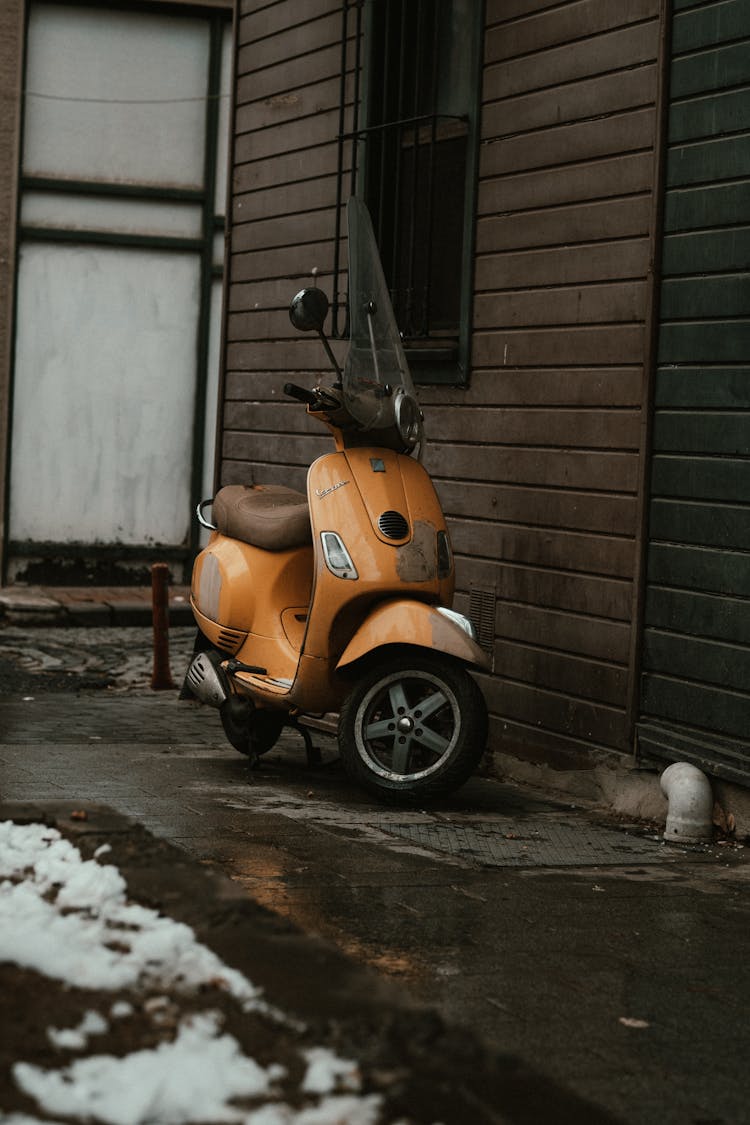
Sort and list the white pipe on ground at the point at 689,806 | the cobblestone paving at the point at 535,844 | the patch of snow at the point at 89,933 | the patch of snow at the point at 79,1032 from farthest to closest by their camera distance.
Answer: the white pipe on ground at the point at 689,806 → the cobblestone paving at the point at 535,844 → the patch of snow at the point at 89,933 → the patch of snow at the point at 79,1032

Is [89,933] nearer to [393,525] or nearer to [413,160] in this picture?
[393,525]

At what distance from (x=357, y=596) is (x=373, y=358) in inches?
43.3

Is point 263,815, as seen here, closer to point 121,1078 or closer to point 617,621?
point 617,621

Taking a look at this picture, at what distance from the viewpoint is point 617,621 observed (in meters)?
6.96

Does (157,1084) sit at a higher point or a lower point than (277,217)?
lower

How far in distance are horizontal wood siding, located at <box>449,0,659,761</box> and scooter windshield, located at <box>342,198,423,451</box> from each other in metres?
0.58

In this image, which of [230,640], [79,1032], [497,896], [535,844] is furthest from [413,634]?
[79,1032]

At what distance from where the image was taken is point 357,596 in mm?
6891

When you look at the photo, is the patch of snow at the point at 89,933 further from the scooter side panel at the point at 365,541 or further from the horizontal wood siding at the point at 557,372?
the horizontal wood siding at the point at 557,372

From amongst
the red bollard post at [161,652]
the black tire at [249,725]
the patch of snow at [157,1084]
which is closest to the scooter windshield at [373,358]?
the black tire at [249,725]

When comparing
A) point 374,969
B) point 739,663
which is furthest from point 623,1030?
point 739,663

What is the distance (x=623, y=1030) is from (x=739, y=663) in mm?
2564

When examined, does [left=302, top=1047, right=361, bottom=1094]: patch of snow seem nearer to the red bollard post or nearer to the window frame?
the window frame

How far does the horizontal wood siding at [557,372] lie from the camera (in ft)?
22.7
